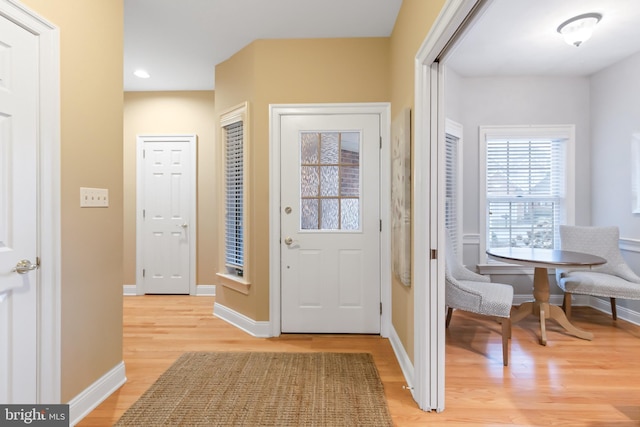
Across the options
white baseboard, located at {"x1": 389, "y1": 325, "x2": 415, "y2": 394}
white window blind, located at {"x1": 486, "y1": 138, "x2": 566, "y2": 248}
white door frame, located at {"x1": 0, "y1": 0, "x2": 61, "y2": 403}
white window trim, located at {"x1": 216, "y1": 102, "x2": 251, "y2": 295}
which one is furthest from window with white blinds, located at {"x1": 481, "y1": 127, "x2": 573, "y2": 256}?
white door frame, located at {"x1": 0, "y1": 0, "x2": 61, "y2": 403}

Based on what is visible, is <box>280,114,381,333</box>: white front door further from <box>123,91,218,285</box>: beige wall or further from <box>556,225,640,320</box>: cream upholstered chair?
<box>556,225,640,320</box>: cream upholstered chair

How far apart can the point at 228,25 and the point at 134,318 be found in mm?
3011

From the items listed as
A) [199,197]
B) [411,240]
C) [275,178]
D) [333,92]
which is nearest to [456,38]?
[411,240]

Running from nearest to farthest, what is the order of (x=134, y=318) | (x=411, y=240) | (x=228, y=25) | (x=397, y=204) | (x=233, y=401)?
(x=233, y=401) < (x=411, y=240) < (x=397, y=204) < (x=228, y=25) < (x=134, y=318)

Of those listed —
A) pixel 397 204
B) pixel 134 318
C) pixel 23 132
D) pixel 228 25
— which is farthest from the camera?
pixel 134 318

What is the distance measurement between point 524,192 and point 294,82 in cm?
297

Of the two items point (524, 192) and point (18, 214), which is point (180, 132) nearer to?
point (18, 214)

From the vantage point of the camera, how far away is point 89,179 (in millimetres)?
1947

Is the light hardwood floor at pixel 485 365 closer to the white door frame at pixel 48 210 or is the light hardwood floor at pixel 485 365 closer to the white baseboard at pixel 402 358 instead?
the white baseboard at pixel 402 358

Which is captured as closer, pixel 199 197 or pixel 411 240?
pixel 411 240

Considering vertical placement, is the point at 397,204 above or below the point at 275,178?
below

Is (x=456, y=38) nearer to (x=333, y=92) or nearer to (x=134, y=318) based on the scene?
(x=333, y=92)

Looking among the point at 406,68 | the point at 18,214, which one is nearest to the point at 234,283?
the point at 18,214

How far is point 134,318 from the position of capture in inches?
138
